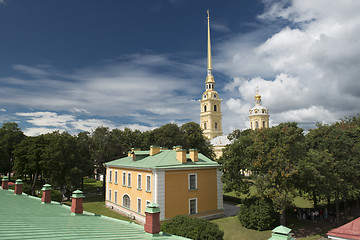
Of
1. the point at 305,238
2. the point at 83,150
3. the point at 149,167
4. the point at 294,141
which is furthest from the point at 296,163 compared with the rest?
the point at 83,150

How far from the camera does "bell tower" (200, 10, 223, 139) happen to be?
101256mm

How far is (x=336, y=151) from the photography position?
84.4ft

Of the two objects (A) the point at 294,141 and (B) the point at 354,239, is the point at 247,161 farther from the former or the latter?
(B) the point at 354,239

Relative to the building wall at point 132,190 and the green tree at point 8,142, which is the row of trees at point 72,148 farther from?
the building wall at point 132,190

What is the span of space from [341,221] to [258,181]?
13832 mm

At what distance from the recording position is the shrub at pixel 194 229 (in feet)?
49.1

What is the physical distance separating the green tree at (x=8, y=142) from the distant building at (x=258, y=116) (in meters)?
80.5

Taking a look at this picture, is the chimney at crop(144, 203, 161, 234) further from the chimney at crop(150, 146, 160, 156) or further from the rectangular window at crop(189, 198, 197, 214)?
the chimney at crop(150, 146, 160, 156)

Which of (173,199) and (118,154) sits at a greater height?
(118,154)

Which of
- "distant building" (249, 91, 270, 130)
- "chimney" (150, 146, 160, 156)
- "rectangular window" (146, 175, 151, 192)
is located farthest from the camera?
"distant building" (249, 91, 270, 130)

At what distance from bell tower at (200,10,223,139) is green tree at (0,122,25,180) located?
67.2 meters

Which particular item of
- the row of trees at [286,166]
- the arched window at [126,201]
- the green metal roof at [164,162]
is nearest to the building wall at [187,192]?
the green metal roof at [164,162]

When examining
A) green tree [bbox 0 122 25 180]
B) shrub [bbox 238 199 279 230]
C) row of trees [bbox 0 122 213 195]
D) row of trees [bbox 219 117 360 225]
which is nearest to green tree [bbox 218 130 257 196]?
row of trees [bbox 219 117 360 225]

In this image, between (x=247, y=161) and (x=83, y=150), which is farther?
(x=83, y=150)
